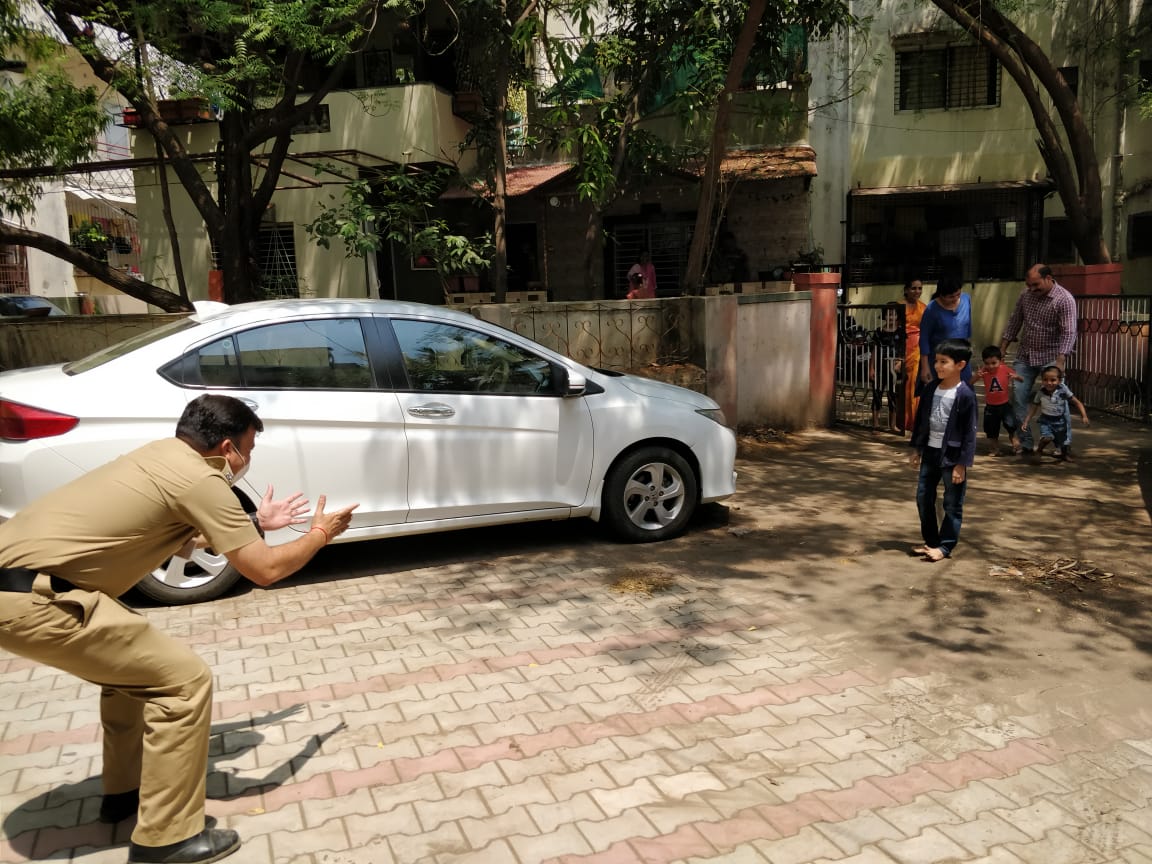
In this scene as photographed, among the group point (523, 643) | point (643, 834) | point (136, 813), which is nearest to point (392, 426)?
point (523, 643)

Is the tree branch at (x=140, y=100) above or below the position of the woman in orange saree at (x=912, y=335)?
above

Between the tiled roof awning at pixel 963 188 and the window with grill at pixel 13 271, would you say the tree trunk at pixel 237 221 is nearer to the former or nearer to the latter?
the tiled roof awning at pixel 963 188

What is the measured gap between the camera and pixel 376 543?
21.1ft

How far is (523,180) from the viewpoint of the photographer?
15.9m

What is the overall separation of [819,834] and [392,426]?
3318 mm

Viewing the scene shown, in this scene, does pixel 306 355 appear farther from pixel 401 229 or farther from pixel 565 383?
pixel 401 229

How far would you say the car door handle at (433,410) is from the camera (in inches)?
217

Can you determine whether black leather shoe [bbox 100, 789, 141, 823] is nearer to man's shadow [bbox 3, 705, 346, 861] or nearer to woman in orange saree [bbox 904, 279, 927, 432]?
man's shadow [bbox 3, 705, 346, 861]

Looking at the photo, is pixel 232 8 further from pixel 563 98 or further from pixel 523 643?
pixel 523 643

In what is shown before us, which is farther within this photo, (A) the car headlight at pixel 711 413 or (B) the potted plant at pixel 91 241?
(B) the potted plant at pixel 91 241

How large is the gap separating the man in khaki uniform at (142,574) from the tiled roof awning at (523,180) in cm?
1209

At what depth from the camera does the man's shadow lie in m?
3.04

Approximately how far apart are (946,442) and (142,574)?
4463mm

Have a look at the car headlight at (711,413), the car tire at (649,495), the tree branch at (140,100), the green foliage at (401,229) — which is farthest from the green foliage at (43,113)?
the car headlight at (711,413)
